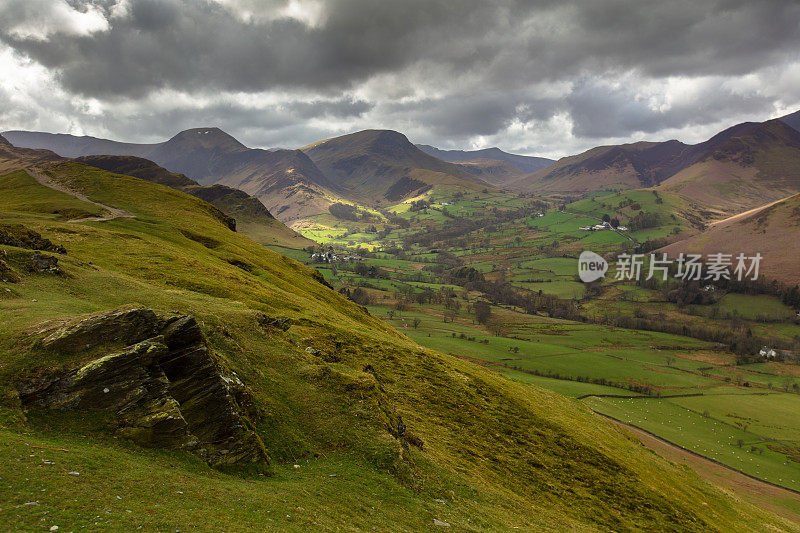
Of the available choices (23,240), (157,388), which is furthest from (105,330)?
(23,240)

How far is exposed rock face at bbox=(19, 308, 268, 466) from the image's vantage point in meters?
20.0

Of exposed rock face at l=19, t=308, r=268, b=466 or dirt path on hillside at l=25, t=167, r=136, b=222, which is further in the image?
dirt path on hillside at l=25, t=167, r=136, b=222

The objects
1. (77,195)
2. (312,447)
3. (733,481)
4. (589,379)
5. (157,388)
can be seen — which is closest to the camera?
(157,388)

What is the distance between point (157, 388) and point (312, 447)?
451 inches

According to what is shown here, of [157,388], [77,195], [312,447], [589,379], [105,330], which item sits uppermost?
[77,195]

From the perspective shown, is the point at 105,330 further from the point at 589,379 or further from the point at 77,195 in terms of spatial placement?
the point at 589,379

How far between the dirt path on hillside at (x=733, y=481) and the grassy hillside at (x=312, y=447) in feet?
69.9

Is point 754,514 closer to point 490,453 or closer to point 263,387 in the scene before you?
point 490,453

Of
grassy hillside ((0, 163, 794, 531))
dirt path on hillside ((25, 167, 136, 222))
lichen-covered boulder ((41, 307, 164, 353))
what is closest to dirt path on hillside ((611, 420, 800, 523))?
grassy hillside ((0, 163, 794, 531))

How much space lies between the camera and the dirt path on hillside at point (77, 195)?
280 feet

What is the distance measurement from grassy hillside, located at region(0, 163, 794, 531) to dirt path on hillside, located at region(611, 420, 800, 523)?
21.3 meters

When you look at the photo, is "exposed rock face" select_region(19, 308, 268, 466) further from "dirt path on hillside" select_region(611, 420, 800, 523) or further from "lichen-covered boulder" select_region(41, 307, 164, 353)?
"dirt path on hillside" select_region(611, 420, 800, 523)

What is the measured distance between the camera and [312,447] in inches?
1083

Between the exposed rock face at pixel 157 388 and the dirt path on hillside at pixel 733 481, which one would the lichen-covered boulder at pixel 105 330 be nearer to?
the exposed rock face at pixel 157 388
